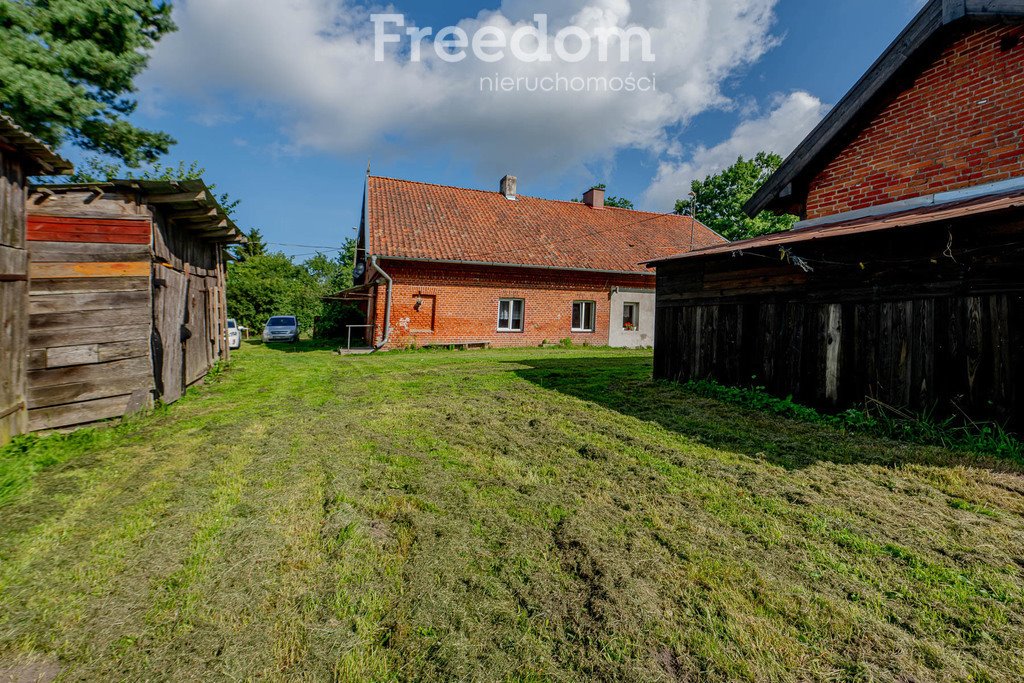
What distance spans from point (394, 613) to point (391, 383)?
7219 millimetres

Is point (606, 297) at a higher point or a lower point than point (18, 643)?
higher

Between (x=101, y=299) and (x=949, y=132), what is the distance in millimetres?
12206

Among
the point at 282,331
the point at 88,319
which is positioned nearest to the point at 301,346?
the point at 282,331

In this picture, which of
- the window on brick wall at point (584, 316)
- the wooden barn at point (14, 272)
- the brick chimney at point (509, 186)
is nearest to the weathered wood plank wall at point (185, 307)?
the wooden barn at point (14, 272)

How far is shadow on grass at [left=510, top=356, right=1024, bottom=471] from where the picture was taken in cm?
453

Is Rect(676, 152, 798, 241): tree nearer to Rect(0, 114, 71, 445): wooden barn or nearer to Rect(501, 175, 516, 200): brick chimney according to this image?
Rect(501, 175, 516, 200): brick chimney

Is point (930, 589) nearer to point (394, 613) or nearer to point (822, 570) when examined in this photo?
point (822, 570)

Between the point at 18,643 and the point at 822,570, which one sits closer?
the point at 18,643

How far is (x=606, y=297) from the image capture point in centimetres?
1969

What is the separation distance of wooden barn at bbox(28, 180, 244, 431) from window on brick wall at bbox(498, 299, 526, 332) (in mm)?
12013

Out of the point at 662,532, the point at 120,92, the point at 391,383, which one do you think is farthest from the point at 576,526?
the point at 120,92

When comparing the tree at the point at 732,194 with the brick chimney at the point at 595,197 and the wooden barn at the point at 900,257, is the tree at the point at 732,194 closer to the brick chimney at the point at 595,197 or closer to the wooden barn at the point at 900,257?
the brick chimney at the point at 595,197

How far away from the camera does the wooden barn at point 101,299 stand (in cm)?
516

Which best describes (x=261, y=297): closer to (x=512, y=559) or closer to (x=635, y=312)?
(x=635, y=312)
